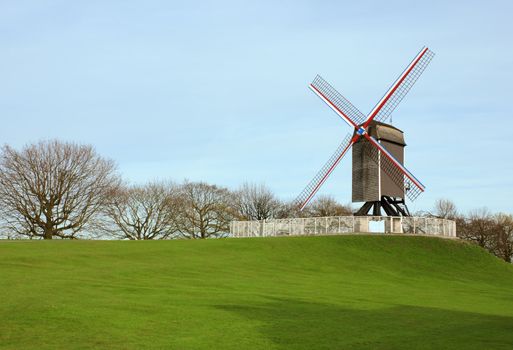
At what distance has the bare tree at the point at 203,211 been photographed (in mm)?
72125

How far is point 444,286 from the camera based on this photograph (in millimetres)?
28578

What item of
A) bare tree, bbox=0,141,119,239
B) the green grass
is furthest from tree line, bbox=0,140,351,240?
the green grass

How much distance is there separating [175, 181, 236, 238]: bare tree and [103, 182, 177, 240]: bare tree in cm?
138

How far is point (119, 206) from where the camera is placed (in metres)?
67.8

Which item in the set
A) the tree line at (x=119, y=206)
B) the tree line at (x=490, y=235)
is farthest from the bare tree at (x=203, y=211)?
the tree line at (x=490, y=235)

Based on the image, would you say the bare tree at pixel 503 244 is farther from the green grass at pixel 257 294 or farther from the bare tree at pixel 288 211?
the green grass at pixel 257 294

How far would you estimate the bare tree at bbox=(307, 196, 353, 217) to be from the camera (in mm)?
83625

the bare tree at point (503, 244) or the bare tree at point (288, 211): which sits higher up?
the bare tree at point (288, 211)

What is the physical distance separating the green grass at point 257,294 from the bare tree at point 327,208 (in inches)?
1755

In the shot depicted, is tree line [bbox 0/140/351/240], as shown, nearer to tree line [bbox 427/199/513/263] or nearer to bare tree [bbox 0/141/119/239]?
bare tree [bbox 0/141/119/239]

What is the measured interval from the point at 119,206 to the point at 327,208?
32086 millimetres

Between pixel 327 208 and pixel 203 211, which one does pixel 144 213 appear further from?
pixel 327 208

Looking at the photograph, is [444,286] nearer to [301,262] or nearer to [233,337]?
[301,262]

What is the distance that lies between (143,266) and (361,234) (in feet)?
58.6
